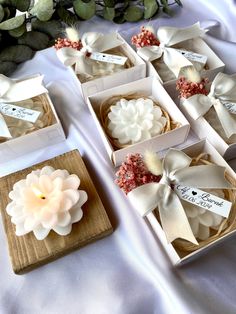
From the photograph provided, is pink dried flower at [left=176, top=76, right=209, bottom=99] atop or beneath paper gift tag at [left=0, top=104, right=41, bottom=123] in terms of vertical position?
atop

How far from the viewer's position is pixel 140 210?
58cm

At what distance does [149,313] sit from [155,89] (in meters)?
0.59

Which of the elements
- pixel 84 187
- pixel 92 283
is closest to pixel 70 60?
pixel 84 187

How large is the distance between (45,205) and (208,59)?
26.6 inches

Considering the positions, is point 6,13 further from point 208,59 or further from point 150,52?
point 208,59

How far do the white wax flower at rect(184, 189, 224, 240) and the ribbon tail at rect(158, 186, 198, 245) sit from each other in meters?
0.04

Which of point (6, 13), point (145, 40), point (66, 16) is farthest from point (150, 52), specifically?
point (6, 13)

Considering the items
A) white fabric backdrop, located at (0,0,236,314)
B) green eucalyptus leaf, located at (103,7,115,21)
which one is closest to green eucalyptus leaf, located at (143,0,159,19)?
green eucalyptus leaf, located at (103,7,115,21)

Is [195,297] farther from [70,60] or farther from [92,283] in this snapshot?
[70,60]

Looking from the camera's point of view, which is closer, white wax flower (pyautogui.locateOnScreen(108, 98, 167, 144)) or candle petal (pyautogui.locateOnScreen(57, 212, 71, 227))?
candle petal (pyautogui.locateOnScreen(57, 212, 71, 227))

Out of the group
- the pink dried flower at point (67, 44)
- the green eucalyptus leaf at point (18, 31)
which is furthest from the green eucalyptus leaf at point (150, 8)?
the green eucalyptus leaf at point (18, 31)

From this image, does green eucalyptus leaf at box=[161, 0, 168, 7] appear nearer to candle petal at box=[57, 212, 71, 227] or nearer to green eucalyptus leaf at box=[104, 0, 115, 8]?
green eucalyptus leaf at box=[104, 0, 115, 8]

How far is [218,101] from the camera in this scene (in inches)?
30.4

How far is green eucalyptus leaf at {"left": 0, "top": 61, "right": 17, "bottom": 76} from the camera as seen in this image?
3.22 ft
